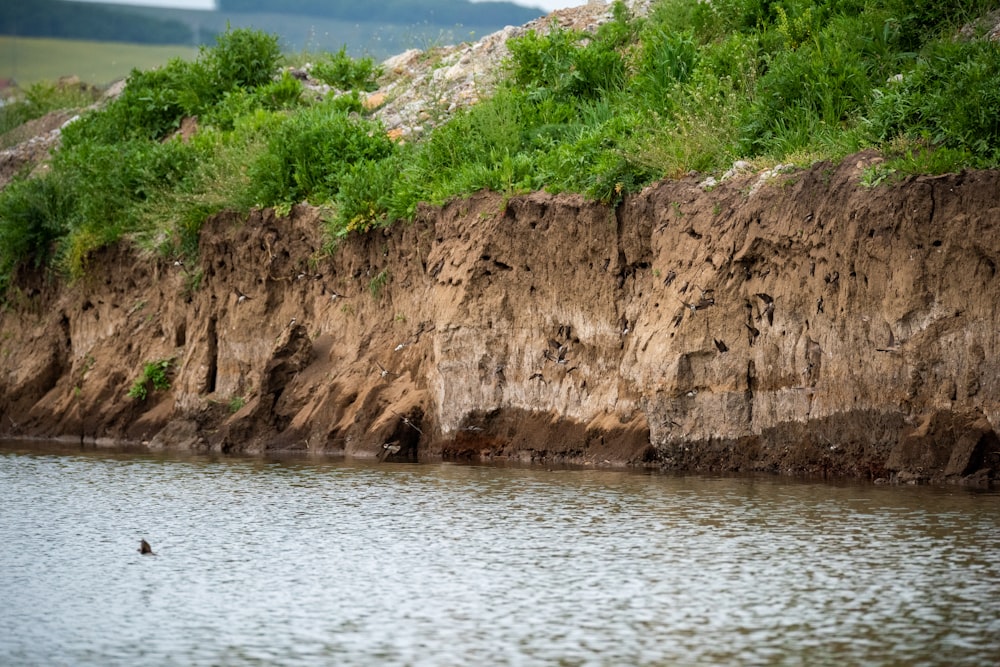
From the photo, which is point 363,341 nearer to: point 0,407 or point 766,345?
point 766,345

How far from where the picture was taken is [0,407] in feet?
86.8

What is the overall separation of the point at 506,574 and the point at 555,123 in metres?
12.4

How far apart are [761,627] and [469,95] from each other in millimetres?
17246

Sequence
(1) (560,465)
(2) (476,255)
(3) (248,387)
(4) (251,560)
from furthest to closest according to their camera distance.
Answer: (3) (248,387) < (2) (476,255) < (1) (560,465) < (4) (251,560)

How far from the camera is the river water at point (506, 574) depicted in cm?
855

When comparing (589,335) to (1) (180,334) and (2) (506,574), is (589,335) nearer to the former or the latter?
(2) (506,574)

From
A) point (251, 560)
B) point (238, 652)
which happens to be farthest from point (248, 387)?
point (238, 652)

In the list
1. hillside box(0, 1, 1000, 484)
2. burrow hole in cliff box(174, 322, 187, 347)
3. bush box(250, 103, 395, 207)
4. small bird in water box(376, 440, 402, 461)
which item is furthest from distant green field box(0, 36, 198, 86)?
small bird in water box(376, 440, 402, 461)

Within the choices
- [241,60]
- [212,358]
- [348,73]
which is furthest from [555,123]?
Answer: [241,60]

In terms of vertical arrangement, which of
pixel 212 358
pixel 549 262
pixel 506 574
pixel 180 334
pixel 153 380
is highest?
pixel 549 262

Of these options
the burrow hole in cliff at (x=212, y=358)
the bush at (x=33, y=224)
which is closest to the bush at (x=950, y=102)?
the burrow hole in cliff at (x=212, y=358)

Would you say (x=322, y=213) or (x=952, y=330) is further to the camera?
(x=322, y=213)

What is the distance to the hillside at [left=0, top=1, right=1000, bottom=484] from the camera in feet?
50.2

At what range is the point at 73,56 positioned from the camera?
93.3 m
